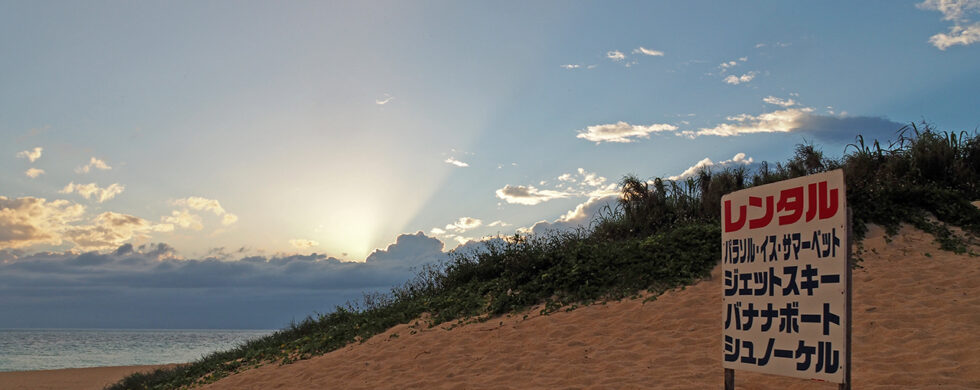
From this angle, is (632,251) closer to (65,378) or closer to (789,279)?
(789,279)

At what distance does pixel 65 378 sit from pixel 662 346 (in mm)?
19369

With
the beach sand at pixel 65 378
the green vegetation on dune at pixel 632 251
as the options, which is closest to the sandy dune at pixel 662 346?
the green vegetation on dune at pixel 632 251

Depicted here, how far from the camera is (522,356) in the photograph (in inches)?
443

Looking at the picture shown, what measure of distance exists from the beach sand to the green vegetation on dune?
234 cm

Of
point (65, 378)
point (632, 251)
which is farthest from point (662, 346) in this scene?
A: point (65, 378)

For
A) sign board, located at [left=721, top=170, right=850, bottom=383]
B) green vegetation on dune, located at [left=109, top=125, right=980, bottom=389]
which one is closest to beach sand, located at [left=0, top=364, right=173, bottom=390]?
→ green vegetation on dune, located at [left=109, top=125, right=980, bottom=389]

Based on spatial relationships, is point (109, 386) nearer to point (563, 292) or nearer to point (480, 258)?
point (480, 258)

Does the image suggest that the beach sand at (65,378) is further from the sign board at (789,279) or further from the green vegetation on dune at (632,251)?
the sign board at (789,279)

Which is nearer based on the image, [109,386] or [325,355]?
[325,355]

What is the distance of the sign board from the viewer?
5273 mm

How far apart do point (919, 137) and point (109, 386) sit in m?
24.4

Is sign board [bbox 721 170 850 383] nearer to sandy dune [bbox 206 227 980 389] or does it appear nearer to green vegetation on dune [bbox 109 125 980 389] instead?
sandy dune [bbox 206 227 980 389]

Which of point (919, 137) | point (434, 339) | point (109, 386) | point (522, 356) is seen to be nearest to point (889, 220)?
point (919, 137)

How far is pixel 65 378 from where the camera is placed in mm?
20750
